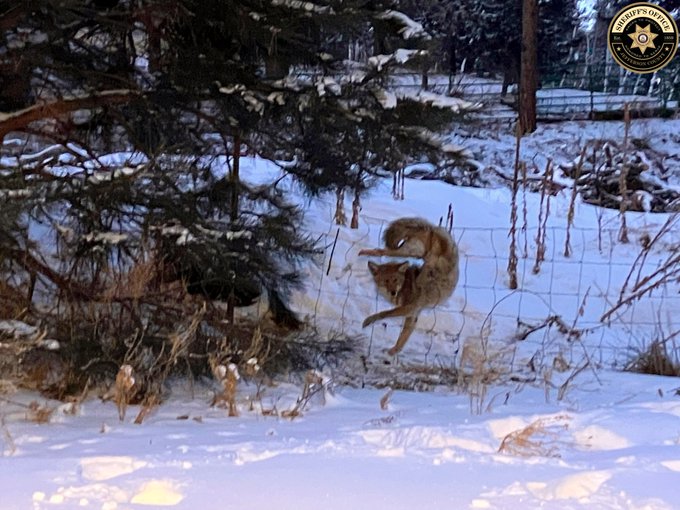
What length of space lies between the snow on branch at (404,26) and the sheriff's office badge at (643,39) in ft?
28.4

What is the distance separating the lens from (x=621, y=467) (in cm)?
305

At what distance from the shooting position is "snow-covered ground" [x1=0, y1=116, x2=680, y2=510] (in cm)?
280

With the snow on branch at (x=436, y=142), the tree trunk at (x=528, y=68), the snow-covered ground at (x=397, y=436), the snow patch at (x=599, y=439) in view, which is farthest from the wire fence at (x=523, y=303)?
the tree trunk at (x=528, y=68)

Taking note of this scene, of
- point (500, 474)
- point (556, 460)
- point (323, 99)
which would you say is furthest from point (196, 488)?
point (323, 99)

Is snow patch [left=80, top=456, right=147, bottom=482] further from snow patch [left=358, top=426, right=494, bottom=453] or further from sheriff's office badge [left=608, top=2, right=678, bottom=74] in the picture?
sheriff's office badge [left=608, top=2, right=678, bottom=74]

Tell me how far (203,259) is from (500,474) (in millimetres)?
2201

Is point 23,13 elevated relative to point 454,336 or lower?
elevated

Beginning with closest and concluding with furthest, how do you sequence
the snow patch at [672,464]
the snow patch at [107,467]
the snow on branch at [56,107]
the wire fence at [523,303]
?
1. the snow patch at [107,467]
2. the snow patch at [672,464]
3. the snow on branch at [56,107]
4. the wire fence at [523,303]

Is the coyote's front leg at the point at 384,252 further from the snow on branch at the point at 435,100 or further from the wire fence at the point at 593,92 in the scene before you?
the wire fence at the point at 593,92

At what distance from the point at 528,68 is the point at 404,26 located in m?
15.6

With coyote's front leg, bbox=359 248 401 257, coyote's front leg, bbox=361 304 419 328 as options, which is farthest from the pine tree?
coyote's front leg, bbox=361 304 419 328

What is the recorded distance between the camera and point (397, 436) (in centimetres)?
355

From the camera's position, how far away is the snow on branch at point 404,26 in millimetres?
4797

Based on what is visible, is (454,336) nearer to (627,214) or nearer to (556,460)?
(556,460)
